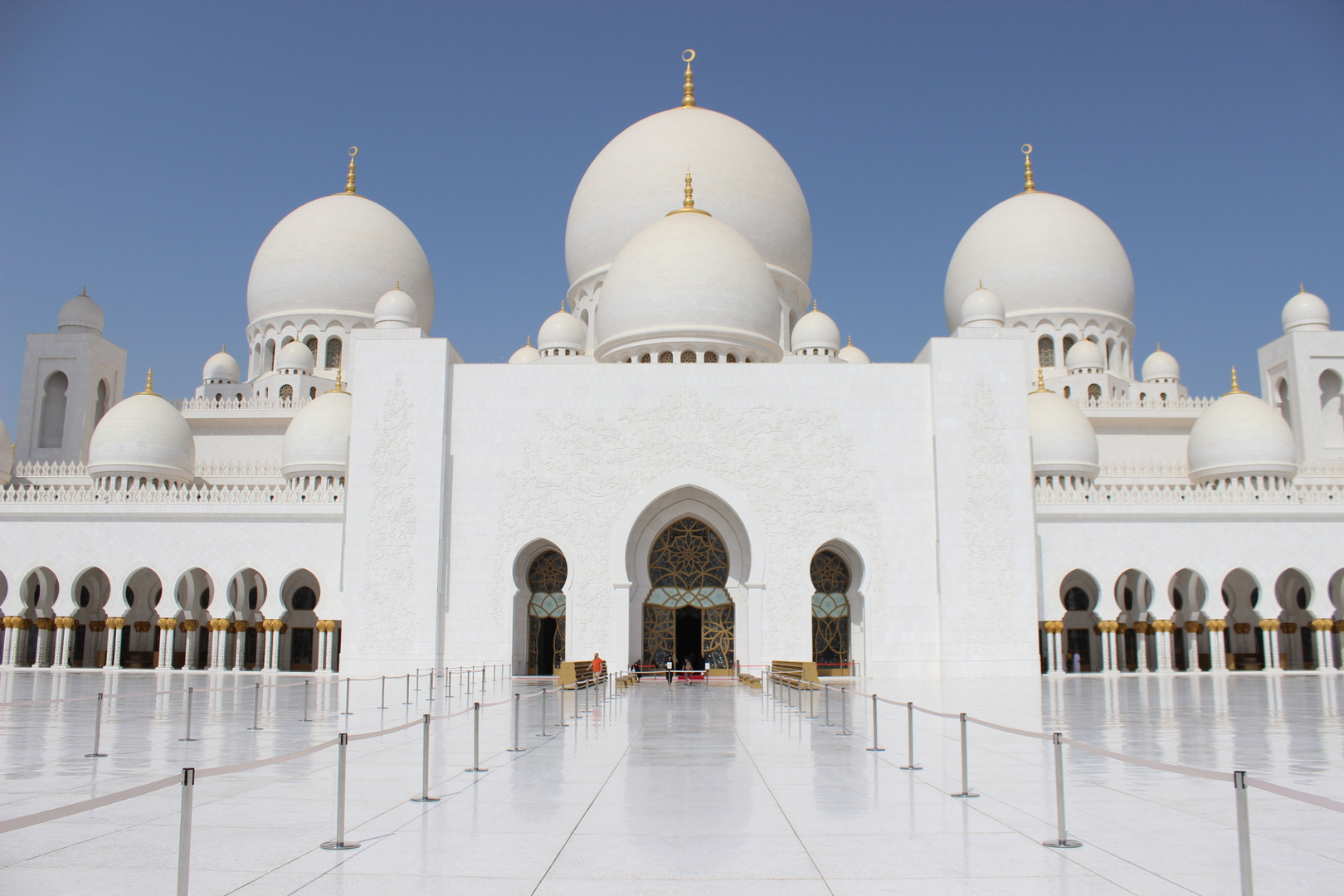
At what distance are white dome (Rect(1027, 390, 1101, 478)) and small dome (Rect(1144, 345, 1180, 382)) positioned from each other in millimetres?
6542

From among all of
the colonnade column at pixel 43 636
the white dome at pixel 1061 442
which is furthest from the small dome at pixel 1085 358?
the colonnade column at pixel 43 636

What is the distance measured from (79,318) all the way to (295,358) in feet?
17.9

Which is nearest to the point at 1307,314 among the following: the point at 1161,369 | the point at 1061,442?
the point at 1161,369

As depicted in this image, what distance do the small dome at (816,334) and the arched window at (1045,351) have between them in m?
7.47

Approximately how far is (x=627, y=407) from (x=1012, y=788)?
13.3 m

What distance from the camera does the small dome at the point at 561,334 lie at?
2367cm

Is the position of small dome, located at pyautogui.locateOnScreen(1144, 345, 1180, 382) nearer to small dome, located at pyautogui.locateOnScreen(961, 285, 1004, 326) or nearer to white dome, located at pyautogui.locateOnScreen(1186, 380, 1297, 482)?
white dome, located at pyautogui.locateOnScreen(1186, 380, 1297, 482)

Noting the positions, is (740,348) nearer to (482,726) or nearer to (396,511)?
(396,511)

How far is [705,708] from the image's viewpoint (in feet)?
36.6

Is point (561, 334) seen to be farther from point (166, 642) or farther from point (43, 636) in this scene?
point (43, 636)

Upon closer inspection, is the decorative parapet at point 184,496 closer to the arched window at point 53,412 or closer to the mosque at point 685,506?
the mosque at point 685,506

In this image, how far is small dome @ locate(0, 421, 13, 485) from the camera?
23094 millimetres

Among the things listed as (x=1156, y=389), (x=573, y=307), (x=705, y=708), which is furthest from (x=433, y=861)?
(x=1156, y=389)

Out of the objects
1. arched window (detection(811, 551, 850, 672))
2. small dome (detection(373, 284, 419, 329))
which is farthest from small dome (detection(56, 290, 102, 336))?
arched window (detection(811, 551, 850, 672))
